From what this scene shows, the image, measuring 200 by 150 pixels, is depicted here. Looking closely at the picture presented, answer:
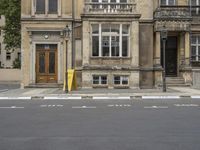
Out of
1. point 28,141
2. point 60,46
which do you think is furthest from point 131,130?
point 60,46

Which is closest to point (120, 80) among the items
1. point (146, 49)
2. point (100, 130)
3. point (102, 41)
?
point (102, 41)

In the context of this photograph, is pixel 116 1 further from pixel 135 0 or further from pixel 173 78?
pixel 173 78

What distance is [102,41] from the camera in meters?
33.5

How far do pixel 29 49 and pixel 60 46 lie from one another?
7.83 feet

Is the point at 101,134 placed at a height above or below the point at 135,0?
below

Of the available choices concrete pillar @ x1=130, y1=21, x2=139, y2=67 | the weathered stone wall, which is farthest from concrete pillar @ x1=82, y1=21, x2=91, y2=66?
the weathered stone wall

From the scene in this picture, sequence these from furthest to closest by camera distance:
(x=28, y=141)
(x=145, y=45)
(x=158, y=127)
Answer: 1. (x=145, y=45)
2. (x=158, y=127)
3. (x=28, y=141)

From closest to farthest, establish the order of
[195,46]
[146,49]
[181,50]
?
[146,49], [181,50], [195,46]

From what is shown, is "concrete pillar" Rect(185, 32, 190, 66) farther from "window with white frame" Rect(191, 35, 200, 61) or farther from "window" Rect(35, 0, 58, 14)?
"window" Rect(35, 0, 58, 14)

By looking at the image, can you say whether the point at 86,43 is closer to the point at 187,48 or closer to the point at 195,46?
the point at 187,48

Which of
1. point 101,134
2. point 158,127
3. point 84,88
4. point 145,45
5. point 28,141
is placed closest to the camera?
point 28,141

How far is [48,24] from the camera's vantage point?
34875 millimetres

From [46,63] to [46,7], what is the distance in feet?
14.2

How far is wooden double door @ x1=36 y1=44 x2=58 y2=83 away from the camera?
3506cm
